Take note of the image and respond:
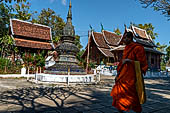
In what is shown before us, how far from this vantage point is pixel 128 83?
9.04ft

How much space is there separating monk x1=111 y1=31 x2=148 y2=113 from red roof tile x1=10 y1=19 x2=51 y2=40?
19.7m

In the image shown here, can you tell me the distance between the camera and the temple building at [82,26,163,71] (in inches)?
884

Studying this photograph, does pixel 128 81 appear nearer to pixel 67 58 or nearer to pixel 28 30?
pixel 67 58

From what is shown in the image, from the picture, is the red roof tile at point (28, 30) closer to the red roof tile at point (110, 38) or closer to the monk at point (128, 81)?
the red roof tile at point (110, 38)

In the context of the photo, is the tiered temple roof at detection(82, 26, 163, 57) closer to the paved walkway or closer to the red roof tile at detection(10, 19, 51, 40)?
the red roof tile at detection(10, 19, 51, 40)

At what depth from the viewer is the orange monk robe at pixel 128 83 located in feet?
8.83

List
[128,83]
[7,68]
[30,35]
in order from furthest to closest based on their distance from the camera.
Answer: [30,35] < [7,68] < [128,83]

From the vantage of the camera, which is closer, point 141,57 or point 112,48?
point 141,57

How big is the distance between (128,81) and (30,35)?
20.5 meters

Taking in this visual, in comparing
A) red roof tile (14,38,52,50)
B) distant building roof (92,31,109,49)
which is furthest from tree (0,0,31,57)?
distant building roof (92,31,109,49)

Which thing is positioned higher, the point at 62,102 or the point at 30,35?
the point at 30,35

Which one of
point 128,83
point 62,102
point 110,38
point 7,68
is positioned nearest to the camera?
point 128,83

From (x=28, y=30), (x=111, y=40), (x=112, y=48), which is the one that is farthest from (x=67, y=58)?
(x=111, y=40)

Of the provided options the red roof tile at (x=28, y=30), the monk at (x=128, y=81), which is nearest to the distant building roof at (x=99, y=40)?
the red roof tile at (x=28, y=30)
